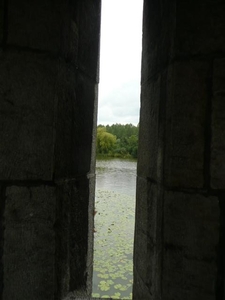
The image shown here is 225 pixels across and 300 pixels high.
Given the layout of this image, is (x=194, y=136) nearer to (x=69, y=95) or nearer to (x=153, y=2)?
(x=69, y=95)

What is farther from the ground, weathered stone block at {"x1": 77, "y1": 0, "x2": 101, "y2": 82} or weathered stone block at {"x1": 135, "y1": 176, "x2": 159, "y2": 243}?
weathered stone block at {"x1": 77, "y1": 0, "x2": 101, "y2": 82}

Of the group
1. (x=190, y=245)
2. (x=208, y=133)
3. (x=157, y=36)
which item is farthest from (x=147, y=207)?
(x=157, y=36)

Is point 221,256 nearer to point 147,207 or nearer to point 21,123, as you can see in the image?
point 147,207

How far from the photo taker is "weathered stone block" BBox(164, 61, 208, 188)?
1.30 metres

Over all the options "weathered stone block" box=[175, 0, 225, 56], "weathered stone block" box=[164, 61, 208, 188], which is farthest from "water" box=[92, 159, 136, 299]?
"weathered stone block" box=[175, 0, 225, 56]

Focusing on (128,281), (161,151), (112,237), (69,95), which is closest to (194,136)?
(161,151)

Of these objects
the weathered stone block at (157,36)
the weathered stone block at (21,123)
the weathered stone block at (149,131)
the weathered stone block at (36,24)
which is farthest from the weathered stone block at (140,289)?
the weathered stone block at (36,24)

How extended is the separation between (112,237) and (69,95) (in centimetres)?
498

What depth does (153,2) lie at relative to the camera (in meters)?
1.55

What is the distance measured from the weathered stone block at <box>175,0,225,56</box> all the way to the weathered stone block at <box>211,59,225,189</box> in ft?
0.32

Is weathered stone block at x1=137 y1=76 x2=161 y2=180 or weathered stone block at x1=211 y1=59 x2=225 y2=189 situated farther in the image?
weathered stone block at x1=137 y1=76 x2=161 y2=180

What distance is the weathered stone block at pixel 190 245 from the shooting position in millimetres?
1294

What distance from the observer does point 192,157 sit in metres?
1.31

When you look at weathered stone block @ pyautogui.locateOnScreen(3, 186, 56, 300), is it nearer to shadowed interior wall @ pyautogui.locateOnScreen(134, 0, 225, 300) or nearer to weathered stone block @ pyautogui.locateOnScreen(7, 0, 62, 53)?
shadowed interior wall @ pyautogui.locateOnScreen(134, 0, 225, 300)
